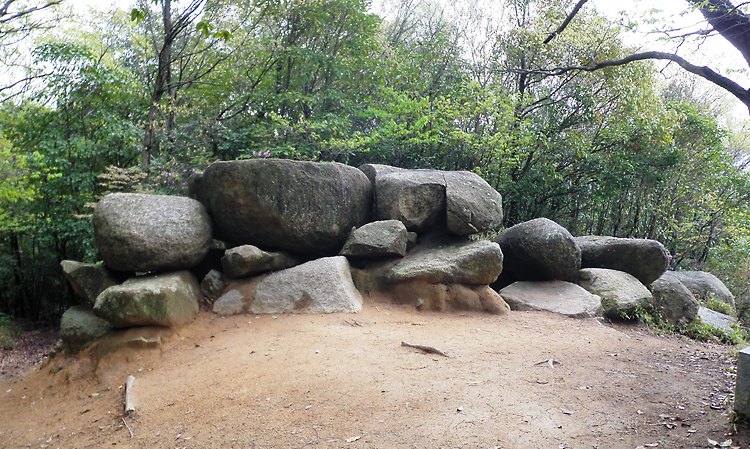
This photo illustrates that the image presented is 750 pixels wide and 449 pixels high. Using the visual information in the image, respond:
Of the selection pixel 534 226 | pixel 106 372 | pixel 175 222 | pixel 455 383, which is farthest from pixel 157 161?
pixel 455 383

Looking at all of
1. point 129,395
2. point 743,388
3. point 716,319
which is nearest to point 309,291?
point 129,395

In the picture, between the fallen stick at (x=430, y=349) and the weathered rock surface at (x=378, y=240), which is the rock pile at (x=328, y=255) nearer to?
the weathered rock surface at (x=378, y=240)

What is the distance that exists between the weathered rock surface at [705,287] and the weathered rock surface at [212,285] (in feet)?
30.5

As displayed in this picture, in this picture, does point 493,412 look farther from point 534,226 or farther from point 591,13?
point 591,13

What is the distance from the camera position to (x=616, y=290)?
7.38 m

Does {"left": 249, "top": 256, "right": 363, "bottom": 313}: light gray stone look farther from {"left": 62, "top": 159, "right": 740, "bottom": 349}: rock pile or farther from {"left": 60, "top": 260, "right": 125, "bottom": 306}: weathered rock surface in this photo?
{"left": 60, "top": 260, "right": 125, "bottom": 306}: weathered rock surface

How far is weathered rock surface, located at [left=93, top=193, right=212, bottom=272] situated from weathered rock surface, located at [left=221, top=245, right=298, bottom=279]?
424 mm

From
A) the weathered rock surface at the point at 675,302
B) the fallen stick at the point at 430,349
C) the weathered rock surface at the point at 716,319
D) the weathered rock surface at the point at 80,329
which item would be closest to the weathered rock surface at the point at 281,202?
the weathered rock surface at the point at 80,329

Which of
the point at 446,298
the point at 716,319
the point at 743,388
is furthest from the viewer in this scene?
the point at 716,319

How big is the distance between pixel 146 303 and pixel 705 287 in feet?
34.8

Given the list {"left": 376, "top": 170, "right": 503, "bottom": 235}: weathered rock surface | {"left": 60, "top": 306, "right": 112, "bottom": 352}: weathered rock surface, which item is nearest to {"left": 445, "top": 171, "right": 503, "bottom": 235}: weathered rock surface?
{"left": 376, "top": 170, "right": 503, "bottom": 235}: weathered rock surface

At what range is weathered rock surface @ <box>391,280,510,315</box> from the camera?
6445 mm

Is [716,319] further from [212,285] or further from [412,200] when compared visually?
[212,285]

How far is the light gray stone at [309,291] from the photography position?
5977 millimetres
